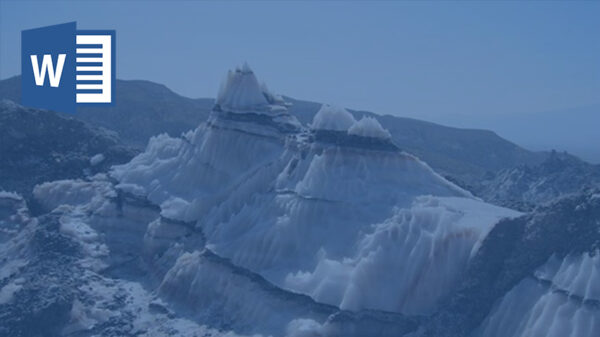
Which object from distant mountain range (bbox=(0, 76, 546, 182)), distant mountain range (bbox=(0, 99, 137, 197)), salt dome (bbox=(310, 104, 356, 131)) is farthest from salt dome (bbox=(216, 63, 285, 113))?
distant mountain range (bbox=(0, 76, 546, 182))

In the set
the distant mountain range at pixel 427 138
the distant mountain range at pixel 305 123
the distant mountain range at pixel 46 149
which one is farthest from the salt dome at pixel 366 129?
the distant mountain range at pixel 305 123

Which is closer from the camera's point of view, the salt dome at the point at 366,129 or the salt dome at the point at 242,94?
the salt dome at the point at 366,129

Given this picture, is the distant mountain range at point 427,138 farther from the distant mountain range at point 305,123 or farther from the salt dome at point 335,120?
the salt dome at point 335,120

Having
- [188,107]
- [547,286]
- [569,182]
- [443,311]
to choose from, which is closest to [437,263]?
[443,311]

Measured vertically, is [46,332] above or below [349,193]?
below

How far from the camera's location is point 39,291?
1747 inches

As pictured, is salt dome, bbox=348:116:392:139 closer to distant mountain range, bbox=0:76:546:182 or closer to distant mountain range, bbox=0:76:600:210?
distant mountain range, bbox=0:76:600:210

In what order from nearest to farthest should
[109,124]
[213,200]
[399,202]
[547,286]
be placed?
[547,286]
[399,202]
[213,200]
[109,124]

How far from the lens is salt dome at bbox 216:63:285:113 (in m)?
50.9

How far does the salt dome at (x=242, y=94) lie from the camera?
167 feet

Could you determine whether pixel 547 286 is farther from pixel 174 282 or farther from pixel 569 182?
pixel 569 182

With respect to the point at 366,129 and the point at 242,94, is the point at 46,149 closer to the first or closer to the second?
the point at 242,94

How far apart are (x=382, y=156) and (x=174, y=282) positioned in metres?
13.1

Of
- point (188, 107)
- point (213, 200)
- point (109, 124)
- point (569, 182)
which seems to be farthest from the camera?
point (188, 107)
